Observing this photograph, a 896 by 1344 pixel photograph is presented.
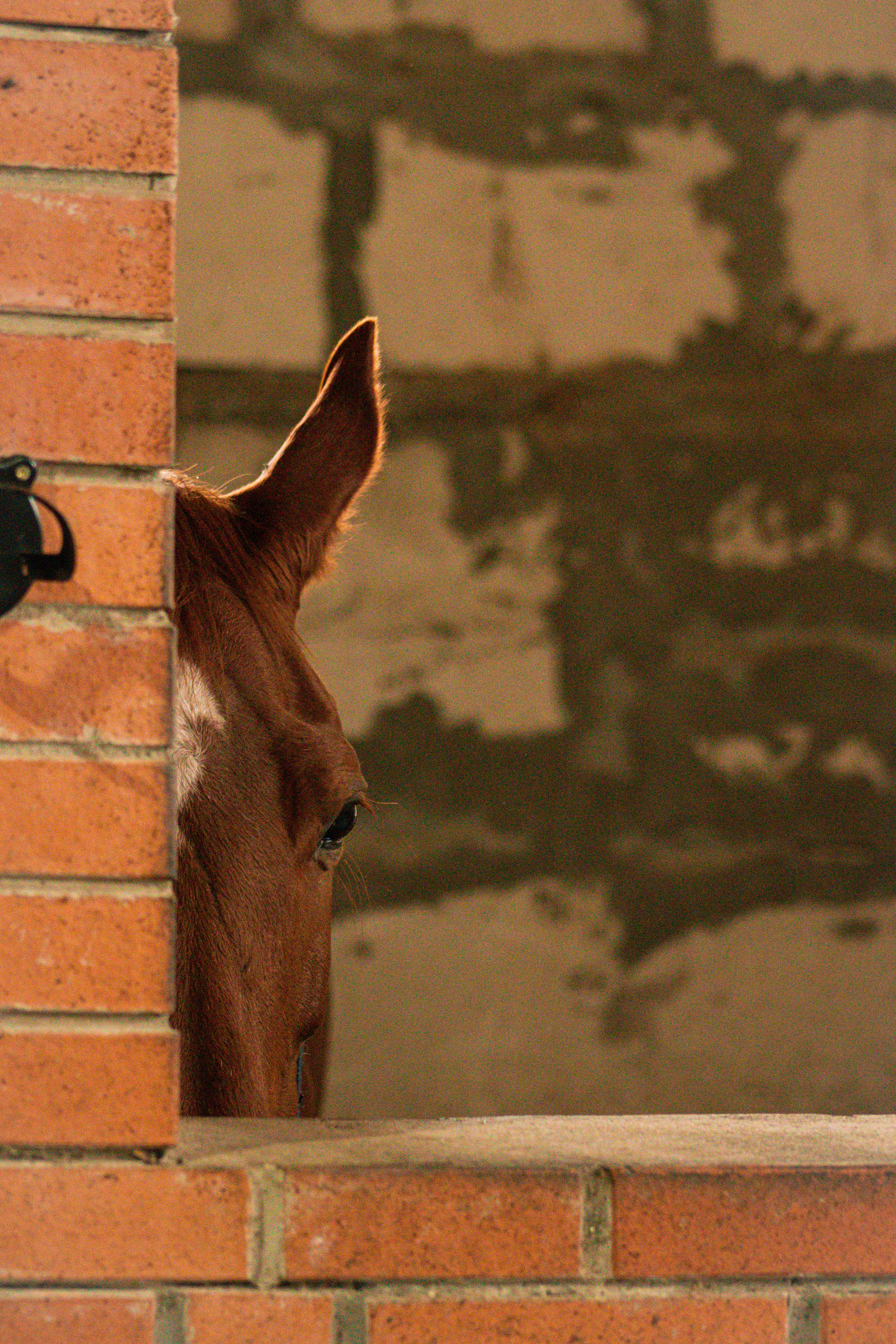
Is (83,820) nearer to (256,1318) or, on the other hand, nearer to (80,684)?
(80,684)

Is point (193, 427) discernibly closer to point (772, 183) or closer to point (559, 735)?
point (559, 735)

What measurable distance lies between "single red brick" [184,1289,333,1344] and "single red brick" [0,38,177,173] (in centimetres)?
69

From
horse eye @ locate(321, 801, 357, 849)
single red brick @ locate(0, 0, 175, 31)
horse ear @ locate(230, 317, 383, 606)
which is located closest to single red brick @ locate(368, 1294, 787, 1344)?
horse eye @ locate(321, 801, 357, 849)

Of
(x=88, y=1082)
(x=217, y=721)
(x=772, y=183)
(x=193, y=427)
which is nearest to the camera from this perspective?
(x=88, y=1082)

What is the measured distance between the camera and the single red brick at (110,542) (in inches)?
33.0

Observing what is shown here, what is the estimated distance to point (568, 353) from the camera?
3.75 m

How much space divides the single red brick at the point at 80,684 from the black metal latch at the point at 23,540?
24 millimetres

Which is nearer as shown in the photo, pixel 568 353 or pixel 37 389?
pixel 37 389

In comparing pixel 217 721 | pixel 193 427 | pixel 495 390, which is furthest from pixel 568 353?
pixel 217 721

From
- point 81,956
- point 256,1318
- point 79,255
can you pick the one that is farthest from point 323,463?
point 256,1318

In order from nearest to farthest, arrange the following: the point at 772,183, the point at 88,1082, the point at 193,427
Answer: the point at 88,1082 → the point at 193,427 → the point at 772,183

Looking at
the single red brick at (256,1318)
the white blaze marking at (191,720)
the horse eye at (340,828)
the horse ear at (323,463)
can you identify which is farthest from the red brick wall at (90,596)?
the horse ear at (323,463)

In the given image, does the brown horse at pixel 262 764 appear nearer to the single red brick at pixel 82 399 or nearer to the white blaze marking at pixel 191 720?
the white blaze marking at pixel 191 720

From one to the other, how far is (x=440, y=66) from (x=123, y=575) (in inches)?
129
